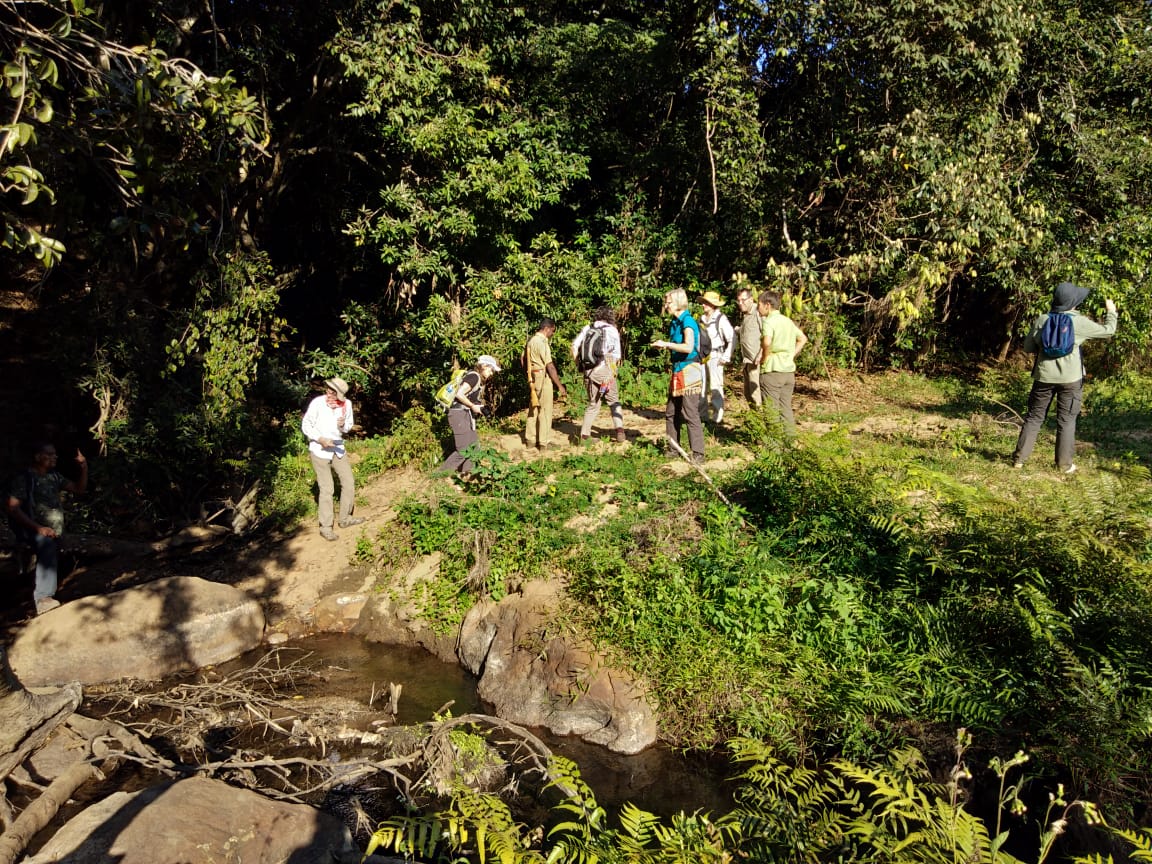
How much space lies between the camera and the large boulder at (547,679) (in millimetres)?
6535

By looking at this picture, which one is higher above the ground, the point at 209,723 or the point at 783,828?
the point at 783,828

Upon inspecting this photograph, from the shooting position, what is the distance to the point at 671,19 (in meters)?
12.2

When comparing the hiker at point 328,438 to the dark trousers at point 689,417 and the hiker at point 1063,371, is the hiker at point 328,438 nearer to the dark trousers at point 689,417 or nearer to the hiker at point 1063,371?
the dark trousers at point 689,417

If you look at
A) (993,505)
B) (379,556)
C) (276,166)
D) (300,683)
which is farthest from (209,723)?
(276,166)

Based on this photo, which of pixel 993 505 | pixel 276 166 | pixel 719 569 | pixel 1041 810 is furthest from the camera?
pixel 276 166

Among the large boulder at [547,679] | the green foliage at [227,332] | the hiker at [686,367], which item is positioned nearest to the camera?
the large boulder at [547,679]

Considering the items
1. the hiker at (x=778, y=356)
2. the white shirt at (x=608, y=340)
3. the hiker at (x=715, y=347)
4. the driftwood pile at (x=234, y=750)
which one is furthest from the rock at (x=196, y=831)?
the hiker at (x=778, y=356)

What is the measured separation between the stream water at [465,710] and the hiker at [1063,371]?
16.6 ft

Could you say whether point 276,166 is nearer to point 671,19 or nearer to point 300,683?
point 671,19

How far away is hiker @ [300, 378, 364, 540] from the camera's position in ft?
29.7

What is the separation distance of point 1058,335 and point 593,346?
4.90 metres

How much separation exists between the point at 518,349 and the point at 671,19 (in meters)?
5.52

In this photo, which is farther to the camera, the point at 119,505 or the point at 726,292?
the point at 726,292

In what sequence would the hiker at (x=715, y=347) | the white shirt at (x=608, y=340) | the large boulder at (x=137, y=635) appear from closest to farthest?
the large boulder at (x=137, y=635) → the hiker at (x=715, y=347) → the white shirt at (x=608, y=340)
